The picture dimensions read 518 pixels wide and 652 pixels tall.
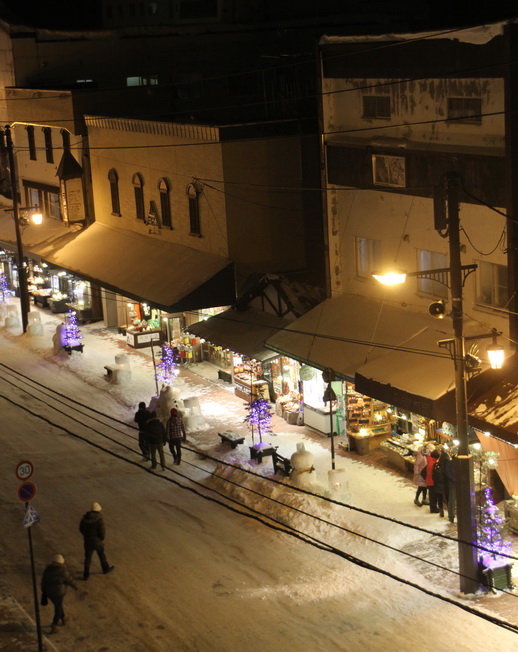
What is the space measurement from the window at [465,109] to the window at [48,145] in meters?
25.7

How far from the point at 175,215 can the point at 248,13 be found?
1820 centimetres

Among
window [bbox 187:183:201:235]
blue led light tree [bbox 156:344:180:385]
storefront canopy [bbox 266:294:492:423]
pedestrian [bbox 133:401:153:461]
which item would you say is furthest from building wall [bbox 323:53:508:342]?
blue led light tree [bbox 156:344:180:385]

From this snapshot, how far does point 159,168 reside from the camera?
1351 inches

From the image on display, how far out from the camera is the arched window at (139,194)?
119 ft

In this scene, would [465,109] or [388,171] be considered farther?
[388,171]

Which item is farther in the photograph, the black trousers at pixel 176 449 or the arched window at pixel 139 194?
the arched window at pixel 139 194

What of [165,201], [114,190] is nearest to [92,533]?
[165,201]

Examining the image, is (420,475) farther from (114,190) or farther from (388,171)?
(114,190)

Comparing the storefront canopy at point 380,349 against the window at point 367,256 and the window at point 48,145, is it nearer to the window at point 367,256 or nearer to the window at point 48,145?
the window at point 367,256

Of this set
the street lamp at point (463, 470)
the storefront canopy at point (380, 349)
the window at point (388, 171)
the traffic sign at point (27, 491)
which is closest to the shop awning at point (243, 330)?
the storefront canopy at point (380, 349)

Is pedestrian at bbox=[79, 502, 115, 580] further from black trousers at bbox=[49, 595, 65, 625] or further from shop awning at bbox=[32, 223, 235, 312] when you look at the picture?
shop awning at bbox=[32, 223, 235, 312]

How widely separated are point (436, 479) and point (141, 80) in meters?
30.6

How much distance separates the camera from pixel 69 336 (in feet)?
122

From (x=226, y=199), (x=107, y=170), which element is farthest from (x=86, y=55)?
(x=226, y=199)
